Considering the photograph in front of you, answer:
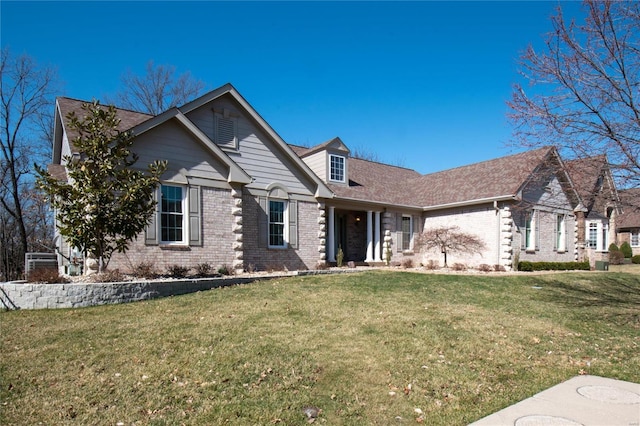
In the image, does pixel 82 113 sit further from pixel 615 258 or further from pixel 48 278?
pixel 615 258

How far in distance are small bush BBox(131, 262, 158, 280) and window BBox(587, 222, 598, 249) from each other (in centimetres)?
2733

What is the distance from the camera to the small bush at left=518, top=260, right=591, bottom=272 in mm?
19828

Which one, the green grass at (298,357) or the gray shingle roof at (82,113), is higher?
the gray shingle roof at (82,113)

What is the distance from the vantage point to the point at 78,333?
741 centimetres

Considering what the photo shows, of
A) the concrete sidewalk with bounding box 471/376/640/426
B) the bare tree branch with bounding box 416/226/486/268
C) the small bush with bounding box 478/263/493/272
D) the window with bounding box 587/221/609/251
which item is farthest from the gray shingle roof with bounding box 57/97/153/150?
the window with bounding box 587/221/609/251

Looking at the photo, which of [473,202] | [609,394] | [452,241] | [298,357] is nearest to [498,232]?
[473,202]

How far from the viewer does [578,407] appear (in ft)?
14.7

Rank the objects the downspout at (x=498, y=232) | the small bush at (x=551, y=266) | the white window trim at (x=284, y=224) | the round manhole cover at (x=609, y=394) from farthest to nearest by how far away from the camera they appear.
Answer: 1. the downspout at (x=498, y=232)
2. the small bush at (x=551, y=266)
3. the white window trim at (x=284, y=224)
4. the round manhole cover at (x=609, y=394)

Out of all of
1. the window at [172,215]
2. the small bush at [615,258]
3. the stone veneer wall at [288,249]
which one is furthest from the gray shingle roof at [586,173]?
the small bush at [615,258]

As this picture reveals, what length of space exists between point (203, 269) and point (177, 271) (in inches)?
35.2

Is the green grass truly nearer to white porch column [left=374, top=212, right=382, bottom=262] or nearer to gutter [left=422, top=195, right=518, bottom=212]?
gutter [left=422, top=195, right=518, bottom=212]

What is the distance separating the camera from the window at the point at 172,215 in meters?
13.4

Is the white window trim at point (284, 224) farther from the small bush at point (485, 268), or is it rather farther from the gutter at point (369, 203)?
the small bush at point (485, 268)

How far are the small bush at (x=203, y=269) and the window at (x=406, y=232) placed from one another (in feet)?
39.0
